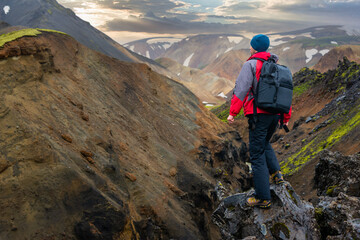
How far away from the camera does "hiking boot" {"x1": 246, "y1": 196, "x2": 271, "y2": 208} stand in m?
7.02

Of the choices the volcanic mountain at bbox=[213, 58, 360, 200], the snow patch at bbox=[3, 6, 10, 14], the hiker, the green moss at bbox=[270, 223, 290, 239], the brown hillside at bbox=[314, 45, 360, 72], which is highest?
the snow patch at bbox=[3, 6, 10, 14]

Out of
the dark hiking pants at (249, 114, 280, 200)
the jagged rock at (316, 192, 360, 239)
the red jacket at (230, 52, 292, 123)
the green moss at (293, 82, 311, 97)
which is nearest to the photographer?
the jagged rock at (316, 192, 360, 239)

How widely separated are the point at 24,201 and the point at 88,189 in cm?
142

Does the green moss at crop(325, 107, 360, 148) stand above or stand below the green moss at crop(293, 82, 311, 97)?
above

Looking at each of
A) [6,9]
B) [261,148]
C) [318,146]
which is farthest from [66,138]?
[6,9]

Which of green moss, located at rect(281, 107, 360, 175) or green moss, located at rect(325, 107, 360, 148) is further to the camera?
green moss, located at rect(281, 107, 360, 175)

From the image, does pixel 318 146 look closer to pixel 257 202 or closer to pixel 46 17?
pixel 257 202

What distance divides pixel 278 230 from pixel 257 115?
2.98 meters

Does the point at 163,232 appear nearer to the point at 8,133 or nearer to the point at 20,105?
the point at 8,133

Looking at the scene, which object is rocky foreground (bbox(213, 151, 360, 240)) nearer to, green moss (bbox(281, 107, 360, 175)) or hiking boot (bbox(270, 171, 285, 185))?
hiking boot (bbox(270, 171, 285, 185))

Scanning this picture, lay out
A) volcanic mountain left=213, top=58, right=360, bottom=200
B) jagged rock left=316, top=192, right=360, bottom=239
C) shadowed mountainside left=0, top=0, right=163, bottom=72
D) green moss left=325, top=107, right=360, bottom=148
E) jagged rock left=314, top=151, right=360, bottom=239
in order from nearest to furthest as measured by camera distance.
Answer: jagged rock left=316, top=192, right=360, bottom=239, jagged rock left=314, top=151, right=360, bottom=239, volcanic mountain left=213, top=58, right=360, bottom=200, green moss left=325, top=107, right=360, bottom=148, shadowed mountainside left=0, top=0, right=163, bottom=72

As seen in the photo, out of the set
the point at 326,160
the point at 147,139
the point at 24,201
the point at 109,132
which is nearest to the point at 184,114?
the point at 147,139

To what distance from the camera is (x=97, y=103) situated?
16219mm

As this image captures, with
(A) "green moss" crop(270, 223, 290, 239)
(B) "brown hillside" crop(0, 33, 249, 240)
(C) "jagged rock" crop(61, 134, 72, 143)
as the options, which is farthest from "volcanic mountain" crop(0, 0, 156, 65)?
(A) "green moss" crop(270, 223, 290, 239)
